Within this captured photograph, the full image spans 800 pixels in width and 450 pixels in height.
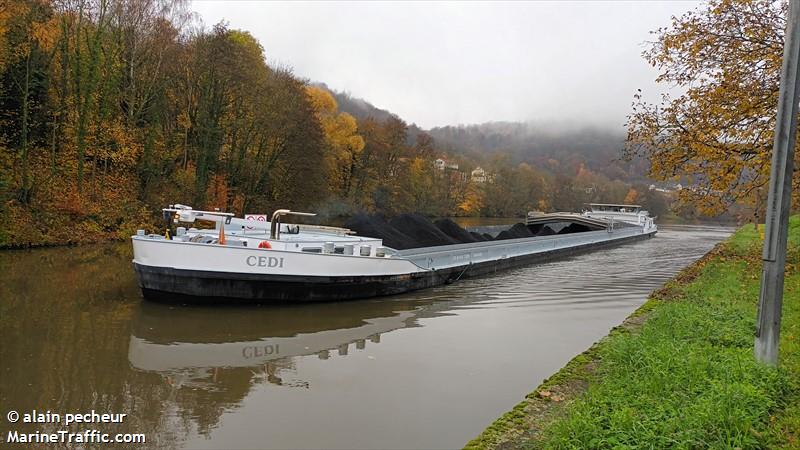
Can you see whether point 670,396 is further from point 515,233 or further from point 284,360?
point 515,233

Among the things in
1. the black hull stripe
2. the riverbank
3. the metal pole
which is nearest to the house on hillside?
the black hull stripe

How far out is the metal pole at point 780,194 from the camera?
15.4 ft

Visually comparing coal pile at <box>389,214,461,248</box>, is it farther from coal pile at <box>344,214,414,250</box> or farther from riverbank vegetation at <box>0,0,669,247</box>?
riverbank vegetation at <box>0,0,669,247</box>

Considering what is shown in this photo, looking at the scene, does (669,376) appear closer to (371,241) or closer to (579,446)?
(579,446)

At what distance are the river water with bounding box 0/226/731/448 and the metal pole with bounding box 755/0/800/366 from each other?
8.62ft

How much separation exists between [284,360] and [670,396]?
488 centimetres

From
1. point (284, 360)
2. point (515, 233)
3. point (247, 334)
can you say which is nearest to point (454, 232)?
point (515, 233)

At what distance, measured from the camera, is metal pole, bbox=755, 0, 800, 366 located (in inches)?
184

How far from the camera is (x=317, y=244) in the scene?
38.2ft

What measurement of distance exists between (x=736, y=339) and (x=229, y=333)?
7466 mm

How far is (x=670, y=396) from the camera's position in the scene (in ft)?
14.6

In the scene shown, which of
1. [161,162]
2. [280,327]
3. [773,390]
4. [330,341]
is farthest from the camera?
[161,162]

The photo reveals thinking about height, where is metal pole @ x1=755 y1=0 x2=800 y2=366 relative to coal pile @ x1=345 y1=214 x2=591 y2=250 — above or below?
above

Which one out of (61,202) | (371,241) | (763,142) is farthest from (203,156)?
(763,142)
